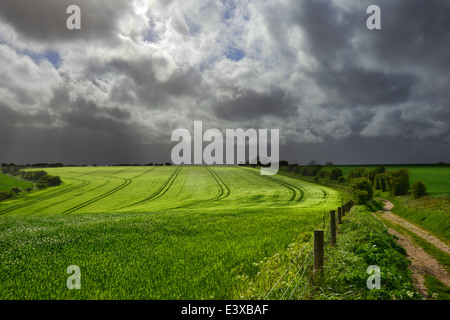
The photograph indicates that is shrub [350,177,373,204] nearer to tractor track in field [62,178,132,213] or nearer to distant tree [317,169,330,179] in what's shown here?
distant tree [317,169,330,179]

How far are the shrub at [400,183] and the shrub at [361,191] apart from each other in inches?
378

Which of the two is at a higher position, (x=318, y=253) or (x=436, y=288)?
(x=318, y=253)

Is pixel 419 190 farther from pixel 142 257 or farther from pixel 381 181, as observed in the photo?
pixel 142 257

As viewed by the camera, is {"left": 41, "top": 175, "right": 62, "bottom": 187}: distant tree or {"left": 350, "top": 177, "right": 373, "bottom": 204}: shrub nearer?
{"left": 350, "top": 177, "right": 373, "bottom": 204}: shrub

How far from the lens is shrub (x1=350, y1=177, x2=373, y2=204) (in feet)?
154

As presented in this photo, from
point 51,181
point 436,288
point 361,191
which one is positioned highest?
point 436,288

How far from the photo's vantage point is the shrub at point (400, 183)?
5269cm

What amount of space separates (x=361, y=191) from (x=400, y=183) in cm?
1352

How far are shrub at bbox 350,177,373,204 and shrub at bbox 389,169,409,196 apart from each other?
960 cm

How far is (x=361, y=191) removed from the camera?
155 ft

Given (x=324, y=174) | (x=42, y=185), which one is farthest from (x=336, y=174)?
(x=42, y=185)

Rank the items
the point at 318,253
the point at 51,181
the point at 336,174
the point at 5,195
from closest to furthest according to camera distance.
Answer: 1. the point at 318,253
2. the point at 5,195
3. the point at 51,181
4. the point at 336,174

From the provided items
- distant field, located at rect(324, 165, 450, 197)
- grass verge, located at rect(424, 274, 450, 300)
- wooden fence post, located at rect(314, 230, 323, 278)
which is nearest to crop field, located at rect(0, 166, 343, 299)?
wooden fence post, located at rect(314, 230, 323, 278)
